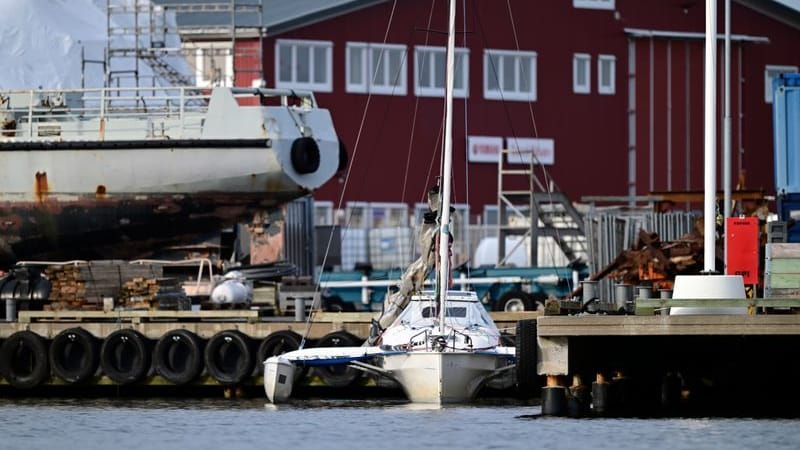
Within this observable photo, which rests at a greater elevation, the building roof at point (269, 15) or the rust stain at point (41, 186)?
the building roof at point (269, 15)

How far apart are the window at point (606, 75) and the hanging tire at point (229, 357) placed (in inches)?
1148

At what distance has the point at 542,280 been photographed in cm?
4422

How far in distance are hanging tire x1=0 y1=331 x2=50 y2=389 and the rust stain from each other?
5728 mm

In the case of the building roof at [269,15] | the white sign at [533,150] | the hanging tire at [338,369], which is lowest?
Answer: the hanging tire at [338,369]

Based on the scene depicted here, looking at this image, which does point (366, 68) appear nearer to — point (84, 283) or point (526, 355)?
point (84, 283)

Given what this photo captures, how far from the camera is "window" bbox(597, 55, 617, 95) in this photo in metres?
60.4

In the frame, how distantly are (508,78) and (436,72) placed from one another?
8.38ft

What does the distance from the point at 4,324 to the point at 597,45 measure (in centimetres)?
2975

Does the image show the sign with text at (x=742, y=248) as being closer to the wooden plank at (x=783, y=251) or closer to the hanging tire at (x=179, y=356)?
the wooden plank at (x=783, y=251)

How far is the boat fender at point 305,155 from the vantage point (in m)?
39.3

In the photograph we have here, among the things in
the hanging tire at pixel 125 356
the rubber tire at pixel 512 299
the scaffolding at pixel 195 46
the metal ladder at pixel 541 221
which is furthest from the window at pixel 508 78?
the hanging tire at pixel 125 356

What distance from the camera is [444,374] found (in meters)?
28.8

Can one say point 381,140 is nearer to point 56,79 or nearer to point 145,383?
→ point 56,79

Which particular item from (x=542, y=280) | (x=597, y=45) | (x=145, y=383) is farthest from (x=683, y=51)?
(x=145, y=383)
